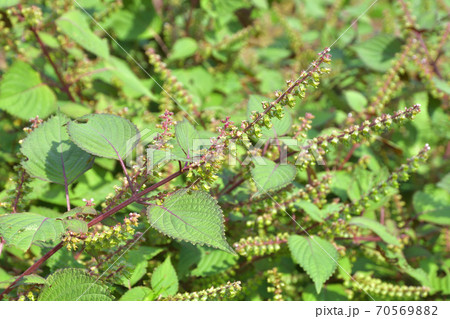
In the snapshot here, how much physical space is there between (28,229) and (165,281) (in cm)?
62

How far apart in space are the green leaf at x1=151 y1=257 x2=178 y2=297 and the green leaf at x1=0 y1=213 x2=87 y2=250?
1.58 feet

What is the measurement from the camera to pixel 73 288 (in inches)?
58.2

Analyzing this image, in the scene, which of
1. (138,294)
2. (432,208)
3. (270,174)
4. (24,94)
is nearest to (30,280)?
(138,294)

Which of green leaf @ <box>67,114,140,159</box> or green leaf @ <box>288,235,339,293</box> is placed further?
green leaf @ <box>288,235,339,293</box>

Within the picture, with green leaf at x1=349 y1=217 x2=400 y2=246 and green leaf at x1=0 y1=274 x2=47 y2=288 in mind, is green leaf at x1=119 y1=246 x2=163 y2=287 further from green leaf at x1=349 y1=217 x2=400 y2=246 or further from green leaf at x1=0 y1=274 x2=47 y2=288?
green leaf at x1=349 y1=217 x2=400 y2=246

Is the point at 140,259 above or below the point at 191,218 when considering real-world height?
below

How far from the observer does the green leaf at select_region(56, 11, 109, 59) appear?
2.42m

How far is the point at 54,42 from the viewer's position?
2.58 meters

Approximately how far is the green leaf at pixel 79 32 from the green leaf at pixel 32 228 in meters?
1.25

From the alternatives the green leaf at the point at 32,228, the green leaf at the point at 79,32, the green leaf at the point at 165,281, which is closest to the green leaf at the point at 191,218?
the green leaf at the point at 32,228

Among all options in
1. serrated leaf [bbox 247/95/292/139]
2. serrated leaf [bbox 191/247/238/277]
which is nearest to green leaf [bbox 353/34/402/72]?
serrated leaf [bbox 247/95/292/139]

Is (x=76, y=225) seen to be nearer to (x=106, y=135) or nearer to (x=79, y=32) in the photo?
(x=106, y=135)
